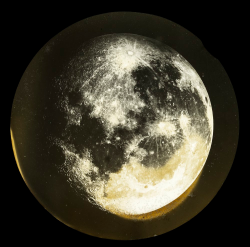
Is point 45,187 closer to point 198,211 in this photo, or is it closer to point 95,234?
point 95,234

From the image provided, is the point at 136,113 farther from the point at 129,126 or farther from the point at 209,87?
the point at 209,87

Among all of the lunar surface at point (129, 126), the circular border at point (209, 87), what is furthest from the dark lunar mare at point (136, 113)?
the circular border at point (209, 87)

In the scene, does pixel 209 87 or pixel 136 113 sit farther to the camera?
pixel 209 87

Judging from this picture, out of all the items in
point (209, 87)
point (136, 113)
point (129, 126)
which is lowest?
point (129, 126)

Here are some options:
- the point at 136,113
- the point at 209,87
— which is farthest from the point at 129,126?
the point at 209,87

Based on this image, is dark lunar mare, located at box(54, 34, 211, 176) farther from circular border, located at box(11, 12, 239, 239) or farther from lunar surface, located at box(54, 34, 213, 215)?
circular border, located at box(11, 12, 239, 239)

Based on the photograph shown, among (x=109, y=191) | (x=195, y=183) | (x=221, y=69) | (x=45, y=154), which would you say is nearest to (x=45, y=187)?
(x=45, y=154)

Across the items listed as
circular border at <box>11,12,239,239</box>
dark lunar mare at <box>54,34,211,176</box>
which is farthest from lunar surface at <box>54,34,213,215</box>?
circular border at <box>11,12,239,239</box>

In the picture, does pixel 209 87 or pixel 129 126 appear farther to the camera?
A: pixel 209 87

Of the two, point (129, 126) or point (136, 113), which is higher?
point (136, 113)
